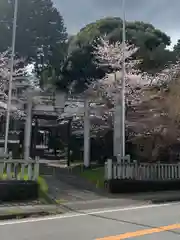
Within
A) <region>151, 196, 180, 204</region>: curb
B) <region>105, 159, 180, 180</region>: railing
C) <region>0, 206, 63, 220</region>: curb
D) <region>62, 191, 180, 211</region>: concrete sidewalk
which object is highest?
<region>105, 159, 180, 180</region>: railing

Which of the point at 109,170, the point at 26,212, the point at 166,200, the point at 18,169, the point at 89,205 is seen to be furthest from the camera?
the point at 109,170

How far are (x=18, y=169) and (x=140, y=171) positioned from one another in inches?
217

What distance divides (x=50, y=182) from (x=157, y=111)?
6601 mm

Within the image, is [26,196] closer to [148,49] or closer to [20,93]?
[20,93]

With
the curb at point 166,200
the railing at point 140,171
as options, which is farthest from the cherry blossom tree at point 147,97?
the curb at point 166,200

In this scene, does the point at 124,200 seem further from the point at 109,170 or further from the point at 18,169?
the point at 18,169

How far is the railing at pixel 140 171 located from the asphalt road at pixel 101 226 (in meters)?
4.15

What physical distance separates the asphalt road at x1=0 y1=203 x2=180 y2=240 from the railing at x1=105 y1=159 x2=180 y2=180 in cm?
415

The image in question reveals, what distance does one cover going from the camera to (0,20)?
29141mm

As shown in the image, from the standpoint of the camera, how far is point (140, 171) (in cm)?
1436

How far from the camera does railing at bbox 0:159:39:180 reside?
11.2 meters

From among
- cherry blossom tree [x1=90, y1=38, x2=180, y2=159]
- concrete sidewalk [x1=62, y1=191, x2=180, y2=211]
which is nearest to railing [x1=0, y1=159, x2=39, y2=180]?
concrete sidewalk [x1=62, y1=191, x2=180, y2=211]

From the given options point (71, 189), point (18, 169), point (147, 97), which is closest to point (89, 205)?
point (71, 189)

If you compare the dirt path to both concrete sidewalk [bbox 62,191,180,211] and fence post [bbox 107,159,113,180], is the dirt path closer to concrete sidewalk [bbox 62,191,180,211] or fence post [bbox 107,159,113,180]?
concrete sidewalk [bbox 62,191,180,211]
